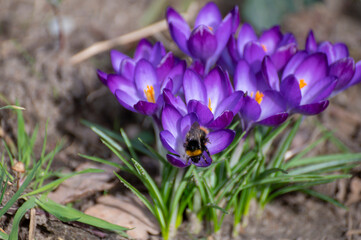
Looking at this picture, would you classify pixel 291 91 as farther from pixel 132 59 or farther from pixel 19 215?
pixel 19 215

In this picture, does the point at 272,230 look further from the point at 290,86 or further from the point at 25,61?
the point at 25,61

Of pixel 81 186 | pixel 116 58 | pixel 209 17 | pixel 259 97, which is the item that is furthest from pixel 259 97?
pixel 81 186

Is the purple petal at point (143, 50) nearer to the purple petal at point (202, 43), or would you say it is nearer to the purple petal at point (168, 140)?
the purple petal at point (202, 43)

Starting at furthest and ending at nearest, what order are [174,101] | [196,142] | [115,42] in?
[115,42]
[174,101]
[196,142]

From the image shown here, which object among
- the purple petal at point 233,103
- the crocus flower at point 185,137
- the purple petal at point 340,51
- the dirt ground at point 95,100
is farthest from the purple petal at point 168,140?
the purple petal at point 340,51

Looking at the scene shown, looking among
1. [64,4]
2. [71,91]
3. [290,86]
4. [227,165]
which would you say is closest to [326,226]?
[227,165]

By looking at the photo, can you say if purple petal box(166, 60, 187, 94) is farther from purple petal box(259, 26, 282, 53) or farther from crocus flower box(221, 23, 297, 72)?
purple petal box(259, 26, 282, 53)
